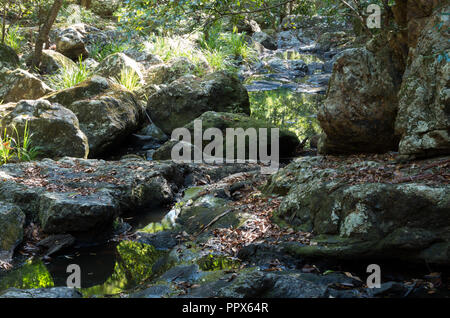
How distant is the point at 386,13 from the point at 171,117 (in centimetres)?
672

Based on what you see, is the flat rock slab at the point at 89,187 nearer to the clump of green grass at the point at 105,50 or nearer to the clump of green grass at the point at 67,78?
the clump of green grass at the point at 67,78

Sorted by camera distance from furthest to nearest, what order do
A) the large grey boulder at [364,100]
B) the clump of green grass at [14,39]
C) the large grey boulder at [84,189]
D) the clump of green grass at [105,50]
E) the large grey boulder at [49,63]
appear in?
1. the clump of green grass at [105,50]
2. the clump of green grass at [14,39]
3. the large grey boulder at [49,63]
4. the large grey boulder at [84,189]
5. the large grey boulder at [364,100]

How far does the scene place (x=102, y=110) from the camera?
9.39m

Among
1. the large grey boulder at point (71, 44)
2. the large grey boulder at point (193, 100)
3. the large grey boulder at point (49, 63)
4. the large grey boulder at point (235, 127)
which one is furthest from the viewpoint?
the large grey boulder at point (71, 44)

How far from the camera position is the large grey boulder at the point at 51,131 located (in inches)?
324

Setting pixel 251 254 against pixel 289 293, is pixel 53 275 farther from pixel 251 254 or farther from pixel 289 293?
pixel 289 293

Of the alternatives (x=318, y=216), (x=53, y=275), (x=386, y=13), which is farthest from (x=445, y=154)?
(x=53, y=275)

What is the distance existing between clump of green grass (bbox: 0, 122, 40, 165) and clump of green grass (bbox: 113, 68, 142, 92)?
463 centimetres

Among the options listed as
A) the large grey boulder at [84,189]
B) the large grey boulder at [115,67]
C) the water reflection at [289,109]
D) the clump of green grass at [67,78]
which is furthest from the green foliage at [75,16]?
the large grey boulder at [84,189]

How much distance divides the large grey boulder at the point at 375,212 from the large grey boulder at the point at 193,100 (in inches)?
256

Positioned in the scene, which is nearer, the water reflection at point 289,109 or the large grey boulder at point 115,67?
the water reflection at point 289,109

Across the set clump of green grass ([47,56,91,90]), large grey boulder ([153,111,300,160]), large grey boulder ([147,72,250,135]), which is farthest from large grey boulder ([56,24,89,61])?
large grey boulder ([153,111,300,160])

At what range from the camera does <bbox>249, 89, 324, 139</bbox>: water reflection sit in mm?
11250

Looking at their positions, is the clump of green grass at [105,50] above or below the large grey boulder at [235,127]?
above
